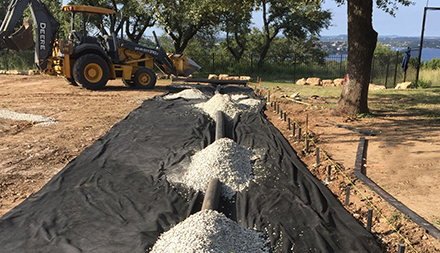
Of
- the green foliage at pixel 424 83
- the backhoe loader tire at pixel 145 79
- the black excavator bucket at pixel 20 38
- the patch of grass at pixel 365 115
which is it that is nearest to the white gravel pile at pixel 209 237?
the patch of grass at pixel 365 115

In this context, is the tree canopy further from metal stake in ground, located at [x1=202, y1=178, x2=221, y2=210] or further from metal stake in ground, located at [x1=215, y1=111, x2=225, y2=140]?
metal stake in ground, located at [x1=202, y1=178, x2=221, y2=210]

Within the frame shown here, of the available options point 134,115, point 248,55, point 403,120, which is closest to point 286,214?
point 134,115

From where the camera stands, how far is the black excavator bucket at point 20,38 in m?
11.6

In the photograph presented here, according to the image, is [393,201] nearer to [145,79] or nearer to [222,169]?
[222,169]

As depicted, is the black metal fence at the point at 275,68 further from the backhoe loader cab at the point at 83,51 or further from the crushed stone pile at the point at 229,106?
the crushed stone pile at the point at 229,106

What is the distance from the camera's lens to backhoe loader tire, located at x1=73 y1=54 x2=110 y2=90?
12.6m

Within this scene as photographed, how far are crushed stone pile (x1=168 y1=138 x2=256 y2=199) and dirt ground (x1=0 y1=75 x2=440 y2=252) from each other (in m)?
1.26

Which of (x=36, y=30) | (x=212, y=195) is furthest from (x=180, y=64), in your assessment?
(x=212, y=195)

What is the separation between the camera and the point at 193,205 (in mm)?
4215

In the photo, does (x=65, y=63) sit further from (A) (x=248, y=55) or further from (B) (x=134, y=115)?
(A) (x=248, y=55)

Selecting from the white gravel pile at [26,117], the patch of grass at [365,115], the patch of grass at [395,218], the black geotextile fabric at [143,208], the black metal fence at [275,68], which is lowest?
the patch of grass at [395,218]

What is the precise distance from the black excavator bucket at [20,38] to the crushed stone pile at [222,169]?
922 cm

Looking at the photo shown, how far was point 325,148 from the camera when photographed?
687cm

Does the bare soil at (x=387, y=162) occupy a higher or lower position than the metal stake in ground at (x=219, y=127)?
lower
